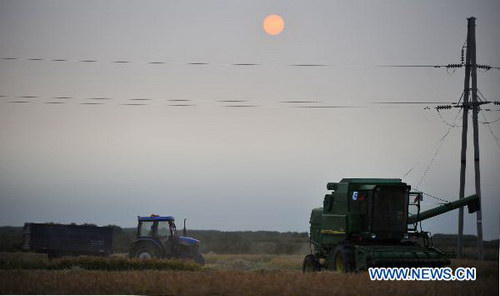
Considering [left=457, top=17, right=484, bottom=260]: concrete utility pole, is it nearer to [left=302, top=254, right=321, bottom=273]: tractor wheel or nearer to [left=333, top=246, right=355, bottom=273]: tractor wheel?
[left=302, top=254, right=321, bottom=273]: tractor wheel

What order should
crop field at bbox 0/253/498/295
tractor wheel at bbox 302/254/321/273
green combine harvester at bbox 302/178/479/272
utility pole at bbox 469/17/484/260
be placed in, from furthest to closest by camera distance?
utility pole at bbox 469/17/484/260
tractor wheel at bbox 302/254/321/273
green combine harvester at bbox 302/178/479/272
crop field at bbox 0/253/498/295

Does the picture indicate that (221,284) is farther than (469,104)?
No

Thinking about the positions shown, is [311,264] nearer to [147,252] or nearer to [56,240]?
[147,252]

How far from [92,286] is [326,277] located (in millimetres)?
7234

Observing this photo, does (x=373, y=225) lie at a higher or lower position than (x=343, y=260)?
higher

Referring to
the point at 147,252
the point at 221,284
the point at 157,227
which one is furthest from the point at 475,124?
the point at 221,284

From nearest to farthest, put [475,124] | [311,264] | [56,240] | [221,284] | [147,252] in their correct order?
[221,284] < [311,264] < [147,252] < [56,240] < [475,124]

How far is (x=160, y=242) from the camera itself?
33344 millimetres

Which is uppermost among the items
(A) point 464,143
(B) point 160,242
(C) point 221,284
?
(A) point 464,143

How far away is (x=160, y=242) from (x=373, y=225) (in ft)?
33.8

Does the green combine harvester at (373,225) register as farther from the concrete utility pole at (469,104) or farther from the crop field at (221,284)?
the concrete utility pole at (469,104)

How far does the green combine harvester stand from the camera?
87.1 ft

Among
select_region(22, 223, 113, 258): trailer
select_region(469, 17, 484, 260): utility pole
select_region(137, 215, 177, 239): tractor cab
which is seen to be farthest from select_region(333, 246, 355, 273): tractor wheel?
select_region(22, 223, 113, 258): trailer

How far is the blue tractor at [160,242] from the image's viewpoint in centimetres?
3319
